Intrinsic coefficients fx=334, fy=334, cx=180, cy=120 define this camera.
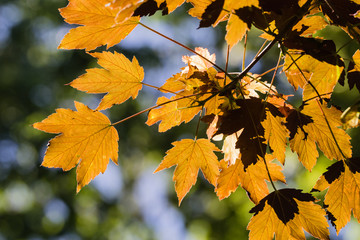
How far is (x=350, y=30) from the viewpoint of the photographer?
807mm

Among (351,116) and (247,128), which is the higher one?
(351,116)

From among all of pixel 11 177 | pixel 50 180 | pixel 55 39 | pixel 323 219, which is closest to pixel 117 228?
pixel 50 180

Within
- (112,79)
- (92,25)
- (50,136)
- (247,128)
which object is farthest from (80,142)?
(50,136)

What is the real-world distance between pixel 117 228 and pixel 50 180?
205 cm

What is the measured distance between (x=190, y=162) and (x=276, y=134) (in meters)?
0.28

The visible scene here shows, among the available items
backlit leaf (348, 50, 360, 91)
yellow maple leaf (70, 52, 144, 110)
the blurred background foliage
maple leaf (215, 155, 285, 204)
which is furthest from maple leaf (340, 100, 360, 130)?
the blurred background foliage

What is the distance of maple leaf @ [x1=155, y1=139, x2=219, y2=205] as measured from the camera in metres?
1.04

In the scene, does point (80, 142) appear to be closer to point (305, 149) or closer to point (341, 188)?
point (305, 149)

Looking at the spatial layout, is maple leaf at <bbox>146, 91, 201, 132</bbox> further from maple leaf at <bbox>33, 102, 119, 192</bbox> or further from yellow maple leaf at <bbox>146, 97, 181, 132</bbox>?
maple leaf at <bbox>33, 102, 119, 192</bbox>

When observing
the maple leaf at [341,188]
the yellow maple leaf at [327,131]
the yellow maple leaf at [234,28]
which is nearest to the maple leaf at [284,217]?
the maple leaf at [341,188]

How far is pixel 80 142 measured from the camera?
999mm

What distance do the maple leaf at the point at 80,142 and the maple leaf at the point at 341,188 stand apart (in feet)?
2.04

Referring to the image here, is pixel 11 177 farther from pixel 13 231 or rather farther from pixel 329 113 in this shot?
pixel 329 113

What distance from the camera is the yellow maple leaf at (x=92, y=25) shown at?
859mm
